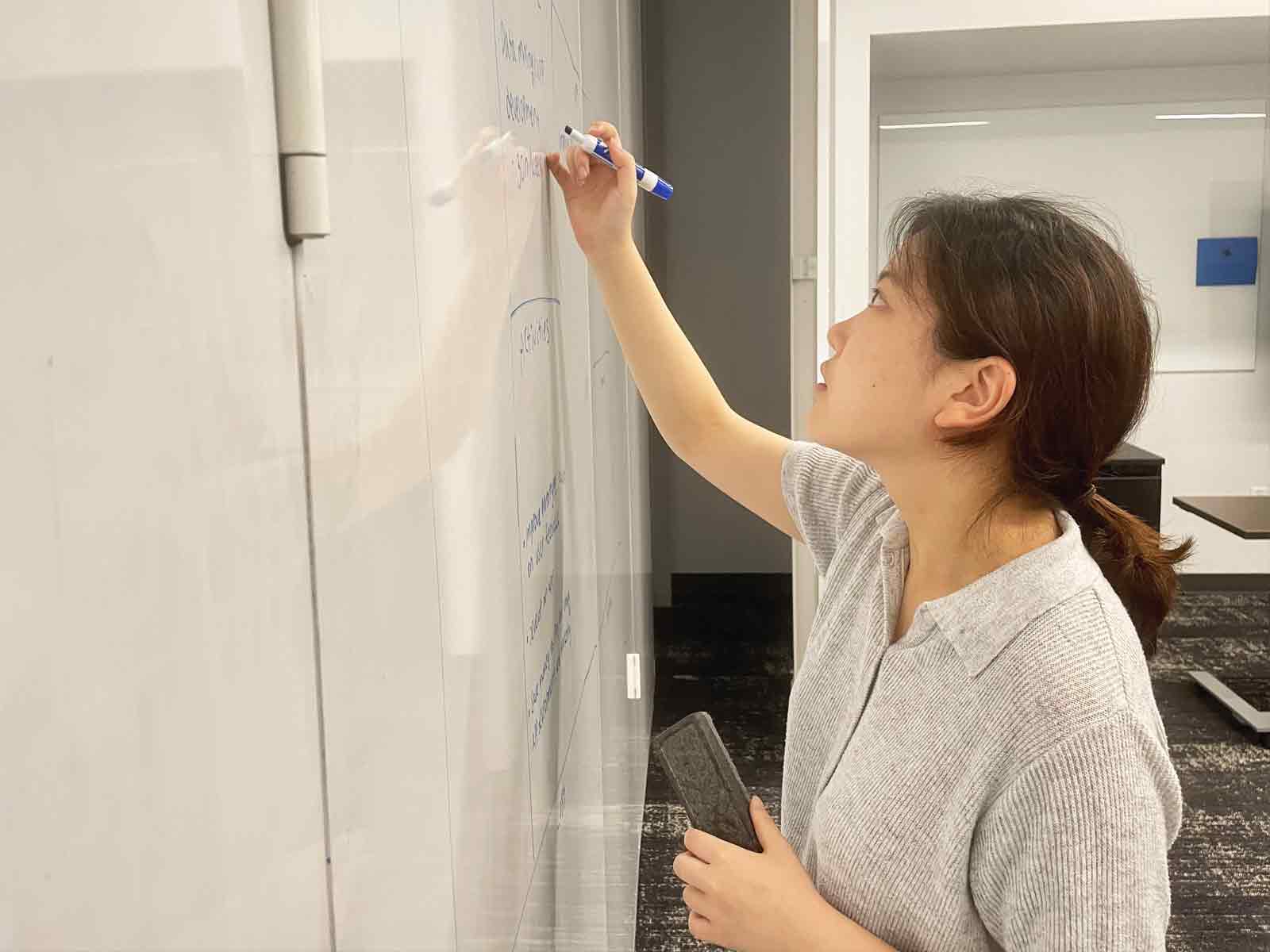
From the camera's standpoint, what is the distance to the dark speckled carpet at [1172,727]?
235 centimetres

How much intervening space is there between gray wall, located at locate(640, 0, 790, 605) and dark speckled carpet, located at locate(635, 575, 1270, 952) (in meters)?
0.31

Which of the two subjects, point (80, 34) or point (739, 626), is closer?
point (80, 34)

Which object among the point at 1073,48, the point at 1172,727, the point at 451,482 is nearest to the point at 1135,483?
the point at 1172,727

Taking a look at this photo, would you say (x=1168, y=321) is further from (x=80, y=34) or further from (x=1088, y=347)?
(x=80, y=34)

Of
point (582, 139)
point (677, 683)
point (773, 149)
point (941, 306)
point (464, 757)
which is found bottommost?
point (677, 683)

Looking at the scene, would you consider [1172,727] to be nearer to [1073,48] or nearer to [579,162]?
[1073,48]

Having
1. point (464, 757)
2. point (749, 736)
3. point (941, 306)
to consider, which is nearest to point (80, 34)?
point (464, 757)

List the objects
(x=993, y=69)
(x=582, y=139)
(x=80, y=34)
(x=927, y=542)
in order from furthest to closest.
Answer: (x=993, y=69), (x=582, y=139), (x=927, y=542), (x=80, y=34)

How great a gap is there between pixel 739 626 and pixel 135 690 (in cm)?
415

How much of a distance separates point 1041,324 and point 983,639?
267 mm

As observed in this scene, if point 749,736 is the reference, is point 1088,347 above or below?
above

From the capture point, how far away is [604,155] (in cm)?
119

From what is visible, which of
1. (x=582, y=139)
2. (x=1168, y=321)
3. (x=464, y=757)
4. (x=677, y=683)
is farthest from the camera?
(x=1168, y=321)

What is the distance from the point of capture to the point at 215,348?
374 mm
